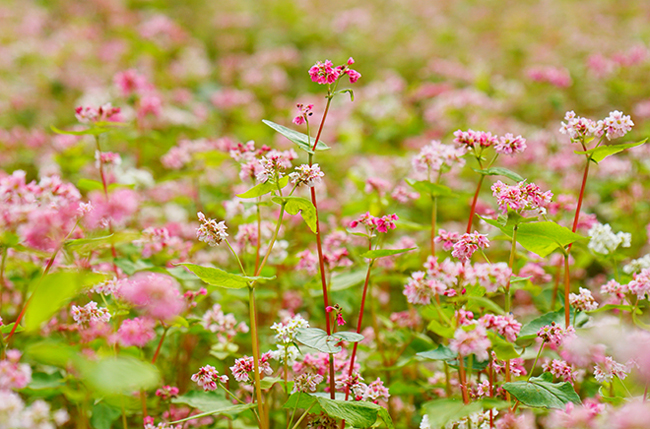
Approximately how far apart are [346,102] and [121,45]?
12.6 ft

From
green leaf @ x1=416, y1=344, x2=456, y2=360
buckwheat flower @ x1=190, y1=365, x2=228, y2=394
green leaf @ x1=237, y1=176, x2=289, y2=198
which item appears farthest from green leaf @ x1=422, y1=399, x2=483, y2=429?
green leaf @ x1=237, y1=176, x2=289, y2=198

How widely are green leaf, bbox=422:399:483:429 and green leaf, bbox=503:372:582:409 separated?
0.65 feet

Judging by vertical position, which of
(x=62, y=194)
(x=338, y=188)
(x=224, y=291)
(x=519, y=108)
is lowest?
→ (x=224, y=291)

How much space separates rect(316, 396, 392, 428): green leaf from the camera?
174cm

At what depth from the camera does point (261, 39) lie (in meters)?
8.64

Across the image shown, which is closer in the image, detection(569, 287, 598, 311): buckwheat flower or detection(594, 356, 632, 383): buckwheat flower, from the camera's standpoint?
detection(594, 356, 632, 383): buckwheat flower

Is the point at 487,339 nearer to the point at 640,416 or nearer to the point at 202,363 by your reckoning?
the point at 640,416

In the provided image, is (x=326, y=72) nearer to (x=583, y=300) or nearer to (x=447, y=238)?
(x=447, y=238)

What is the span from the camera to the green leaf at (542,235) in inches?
70.7

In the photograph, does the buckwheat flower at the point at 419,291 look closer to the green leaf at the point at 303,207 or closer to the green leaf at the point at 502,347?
the green leaf at the point at 502,347

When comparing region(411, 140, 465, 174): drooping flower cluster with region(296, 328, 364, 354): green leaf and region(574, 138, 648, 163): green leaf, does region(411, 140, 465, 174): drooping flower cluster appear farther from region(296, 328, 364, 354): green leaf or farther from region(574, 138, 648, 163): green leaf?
region(296, 328, 364, 354): green leaf

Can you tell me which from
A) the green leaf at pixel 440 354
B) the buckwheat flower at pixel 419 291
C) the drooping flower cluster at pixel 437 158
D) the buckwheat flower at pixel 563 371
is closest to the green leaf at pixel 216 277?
the buckwheat flower at pixel 419 291

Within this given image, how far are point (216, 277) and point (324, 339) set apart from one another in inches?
18.8

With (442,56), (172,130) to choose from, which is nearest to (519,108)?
(442,56)
